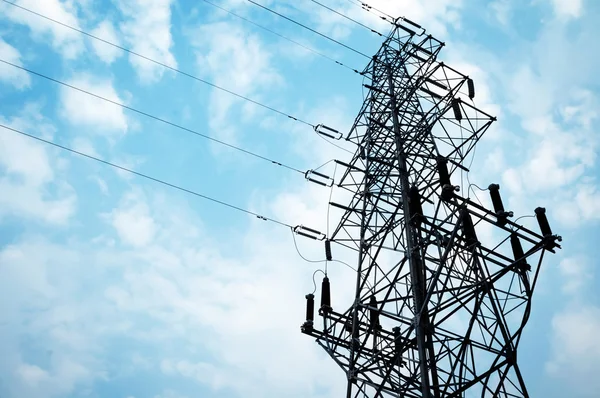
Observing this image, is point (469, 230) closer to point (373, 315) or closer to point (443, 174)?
point (443, 174)

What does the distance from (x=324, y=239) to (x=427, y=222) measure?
5268 millimetres

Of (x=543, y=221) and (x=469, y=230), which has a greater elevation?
(x=469, y=230)

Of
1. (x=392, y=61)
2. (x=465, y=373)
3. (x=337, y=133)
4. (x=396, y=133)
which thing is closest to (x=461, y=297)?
(x=465, y=373)

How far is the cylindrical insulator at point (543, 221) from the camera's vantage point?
977cm

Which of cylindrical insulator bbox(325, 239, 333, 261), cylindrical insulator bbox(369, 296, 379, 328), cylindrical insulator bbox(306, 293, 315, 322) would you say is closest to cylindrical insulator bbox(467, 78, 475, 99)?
cylindrical insulator bbox(325, 239, 333, 261)

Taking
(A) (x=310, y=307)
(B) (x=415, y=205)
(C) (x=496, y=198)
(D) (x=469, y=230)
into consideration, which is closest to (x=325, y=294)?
(A) (x=310, y=307)

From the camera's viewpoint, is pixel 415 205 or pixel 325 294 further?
pixel 325 294

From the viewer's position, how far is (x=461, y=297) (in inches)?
396

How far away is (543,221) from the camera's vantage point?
998 cm

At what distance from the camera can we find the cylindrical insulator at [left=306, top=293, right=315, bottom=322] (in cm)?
1256

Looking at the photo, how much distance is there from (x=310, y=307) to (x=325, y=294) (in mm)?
506

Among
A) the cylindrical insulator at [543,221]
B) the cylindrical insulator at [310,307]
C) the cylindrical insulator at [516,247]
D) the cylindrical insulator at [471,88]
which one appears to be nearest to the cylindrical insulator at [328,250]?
the cylindrical insulator at [310,307]

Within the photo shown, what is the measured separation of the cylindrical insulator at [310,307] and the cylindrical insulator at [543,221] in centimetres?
559

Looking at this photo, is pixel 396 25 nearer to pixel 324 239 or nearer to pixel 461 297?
pixel 324 239
